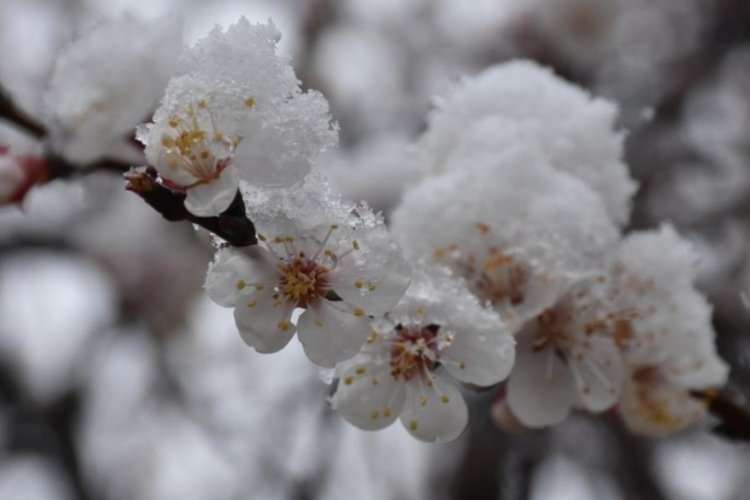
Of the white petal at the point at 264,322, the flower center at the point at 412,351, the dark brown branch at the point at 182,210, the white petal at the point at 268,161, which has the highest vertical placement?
the white petal at the point at 268,161

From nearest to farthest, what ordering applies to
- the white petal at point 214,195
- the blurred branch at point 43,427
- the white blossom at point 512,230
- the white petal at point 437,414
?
the white petal at point 214,195
the white petal at point 437,414
the white blossom at point 512,230
the blurred branch at point 43,427

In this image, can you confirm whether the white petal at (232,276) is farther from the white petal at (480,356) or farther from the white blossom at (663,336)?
the white blossom at (663,336)

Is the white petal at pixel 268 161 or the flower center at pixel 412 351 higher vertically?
the white petal at pixel 268 161

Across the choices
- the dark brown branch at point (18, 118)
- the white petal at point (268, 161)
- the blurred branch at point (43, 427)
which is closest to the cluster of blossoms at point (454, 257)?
the white petal at point (268, 161)

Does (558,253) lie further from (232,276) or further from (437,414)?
(232,276)

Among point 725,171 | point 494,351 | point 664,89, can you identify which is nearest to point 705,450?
point 725,171

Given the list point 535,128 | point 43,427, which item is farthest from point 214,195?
point 43,427

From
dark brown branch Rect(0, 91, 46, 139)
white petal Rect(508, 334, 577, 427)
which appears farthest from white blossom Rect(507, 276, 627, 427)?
dark brown branch Rect(0, 91, 46, 139)
